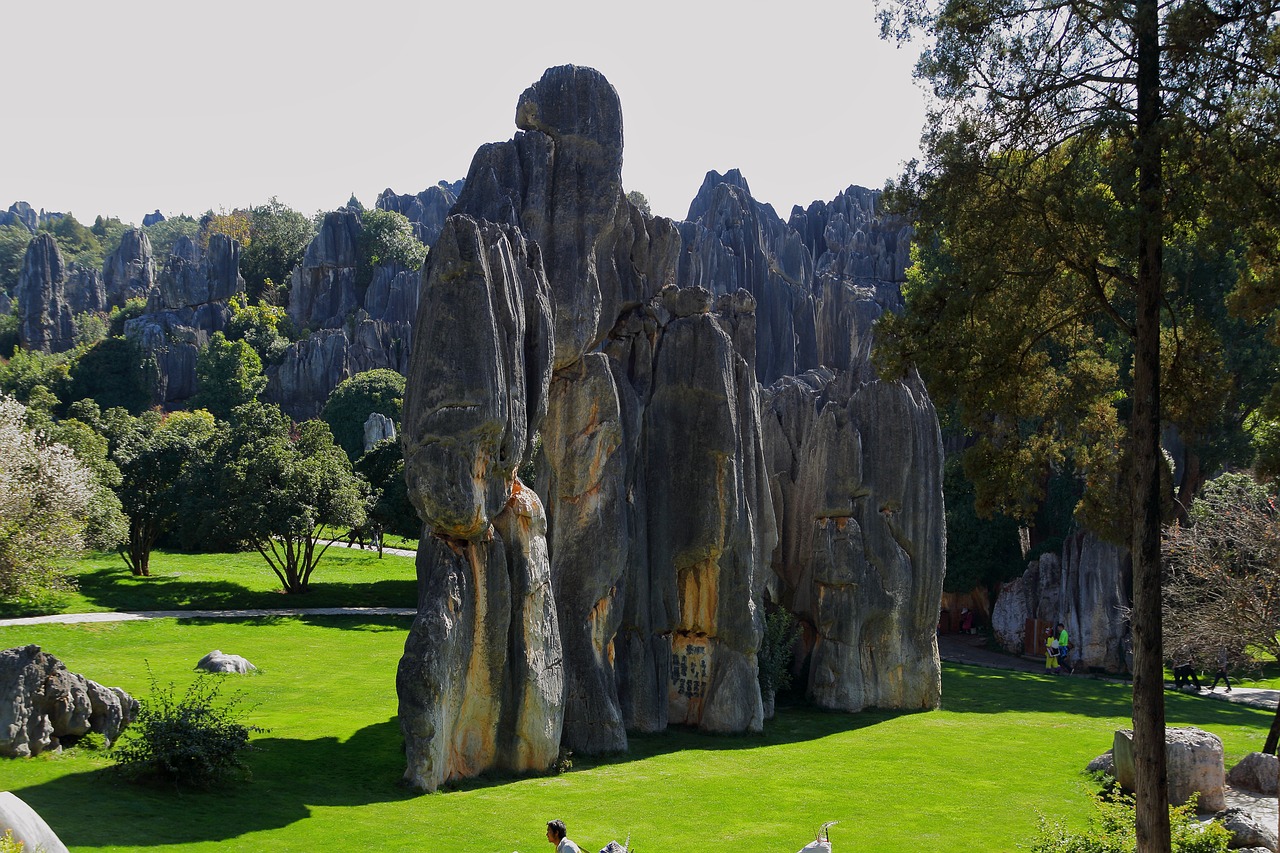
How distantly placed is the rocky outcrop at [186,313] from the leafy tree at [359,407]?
20.2 m

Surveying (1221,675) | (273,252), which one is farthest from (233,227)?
(1221,675)

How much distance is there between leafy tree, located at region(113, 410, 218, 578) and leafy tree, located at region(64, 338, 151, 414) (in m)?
30.4

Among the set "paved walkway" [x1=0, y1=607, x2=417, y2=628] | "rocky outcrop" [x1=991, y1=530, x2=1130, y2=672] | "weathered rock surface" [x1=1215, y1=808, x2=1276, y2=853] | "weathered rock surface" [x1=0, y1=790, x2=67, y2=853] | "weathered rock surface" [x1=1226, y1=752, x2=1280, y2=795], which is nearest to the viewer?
"weathered rock surface" [x1=0, y1=790, x2=67, y2=853]

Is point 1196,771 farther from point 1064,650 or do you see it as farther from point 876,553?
point 1064,650

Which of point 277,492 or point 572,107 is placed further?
point 277,492

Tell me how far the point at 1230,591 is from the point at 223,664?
20293 millimetres

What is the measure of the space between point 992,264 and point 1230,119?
302 centimetres

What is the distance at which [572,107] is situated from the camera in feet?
76.9

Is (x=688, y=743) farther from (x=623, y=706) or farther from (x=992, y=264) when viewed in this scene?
(x=992, y=264)

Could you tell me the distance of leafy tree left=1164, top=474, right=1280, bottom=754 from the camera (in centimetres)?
2181

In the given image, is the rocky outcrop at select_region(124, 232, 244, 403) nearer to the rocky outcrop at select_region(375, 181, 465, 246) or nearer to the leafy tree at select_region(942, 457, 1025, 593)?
the rocky outcrop at select_region(375, 181, 465, 246)

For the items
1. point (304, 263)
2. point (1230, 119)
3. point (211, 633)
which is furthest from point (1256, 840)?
point (304, 263)

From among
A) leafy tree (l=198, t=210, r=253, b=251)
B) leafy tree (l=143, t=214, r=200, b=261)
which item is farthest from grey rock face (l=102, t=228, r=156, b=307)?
leafy tree (l=143, t=214, r=200, b=261)

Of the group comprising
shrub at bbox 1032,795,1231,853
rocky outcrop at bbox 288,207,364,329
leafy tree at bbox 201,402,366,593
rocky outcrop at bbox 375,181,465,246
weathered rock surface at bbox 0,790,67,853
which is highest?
rocky outcrop at bbox 375,181,465,246
